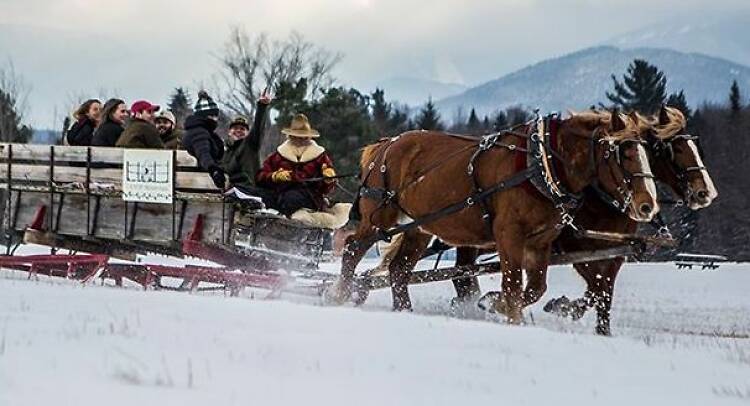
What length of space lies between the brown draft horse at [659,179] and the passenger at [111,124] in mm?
5635

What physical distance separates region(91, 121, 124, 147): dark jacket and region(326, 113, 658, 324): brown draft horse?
3429mm

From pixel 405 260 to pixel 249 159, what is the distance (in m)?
2.13

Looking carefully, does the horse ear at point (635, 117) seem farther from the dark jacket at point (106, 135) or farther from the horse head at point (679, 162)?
the dark jacket at point (106, 135)

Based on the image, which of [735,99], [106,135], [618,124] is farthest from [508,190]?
[735,99]

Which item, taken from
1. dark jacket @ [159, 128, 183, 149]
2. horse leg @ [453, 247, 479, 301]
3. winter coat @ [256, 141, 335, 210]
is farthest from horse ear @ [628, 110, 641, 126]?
dark jacket @ [159, 128, 183, 149]

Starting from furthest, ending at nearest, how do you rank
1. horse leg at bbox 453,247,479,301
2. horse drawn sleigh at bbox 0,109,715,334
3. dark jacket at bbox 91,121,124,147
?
dark jacket at bbox 91,121,124,147, horse leg at bbox 453,247,479,301, horse drawn sleigh at bbox 0,109,715,334

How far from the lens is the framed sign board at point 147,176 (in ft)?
36.1

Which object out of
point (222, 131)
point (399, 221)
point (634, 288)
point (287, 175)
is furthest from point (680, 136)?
point (222, 131)

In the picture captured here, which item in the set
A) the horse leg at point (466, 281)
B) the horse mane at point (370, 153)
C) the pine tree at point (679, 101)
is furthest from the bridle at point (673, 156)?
the pine tree at point (679, 101)

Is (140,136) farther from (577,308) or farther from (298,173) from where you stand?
(577,308)

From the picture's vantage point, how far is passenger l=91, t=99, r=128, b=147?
40.1 feet

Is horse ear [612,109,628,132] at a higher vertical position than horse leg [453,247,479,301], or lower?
higher

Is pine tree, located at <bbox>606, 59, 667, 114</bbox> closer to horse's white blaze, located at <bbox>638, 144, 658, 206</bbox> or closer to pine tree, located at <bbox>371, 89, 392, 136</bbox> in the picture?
pine tree, located at <bbox>371, 89, 392, 136</bbox>

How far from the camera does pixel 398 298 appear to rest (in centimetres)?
1092
